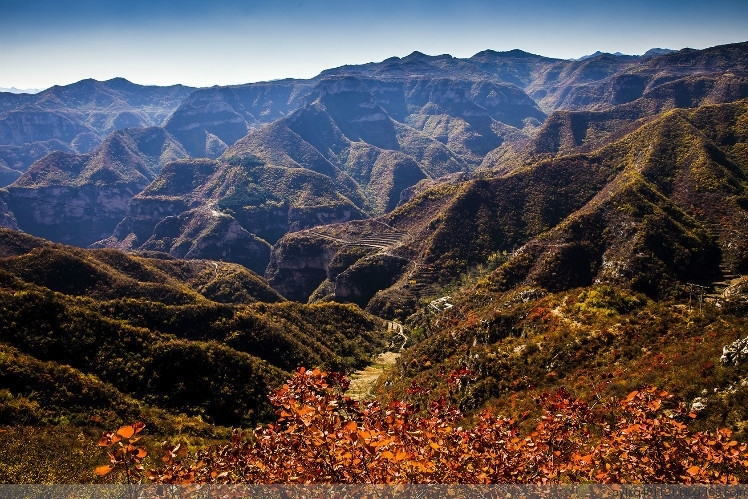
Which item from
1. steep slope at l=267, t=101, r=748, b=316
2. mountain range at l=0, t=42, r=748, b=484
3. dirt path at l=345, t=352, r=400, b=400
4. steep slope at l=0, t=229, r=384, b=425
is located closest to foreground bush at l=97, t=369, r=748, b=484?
mountain range at l=0, t=42, r=748, b=484

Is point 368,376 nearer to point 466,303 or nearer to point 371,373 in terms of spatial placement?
point 371,373

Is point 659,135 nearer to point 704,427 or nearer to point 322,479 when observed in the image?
point 704,427

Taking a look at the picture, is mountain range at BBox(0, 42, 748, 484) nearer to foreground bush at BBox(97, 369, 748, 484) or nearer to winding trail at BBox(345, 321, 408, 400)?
foreground bush at BBox(97, 369, 748, 484)

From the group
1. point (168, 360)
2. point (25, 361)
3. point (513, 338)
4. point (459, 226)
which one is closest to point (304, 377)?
point (25, 361)

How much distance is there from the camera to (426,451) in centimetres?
882

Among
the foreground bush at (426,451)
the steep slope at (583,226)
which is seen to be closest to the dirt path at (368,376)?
the steep slope at (583,226)

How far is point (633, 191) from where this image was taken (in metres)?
80.9

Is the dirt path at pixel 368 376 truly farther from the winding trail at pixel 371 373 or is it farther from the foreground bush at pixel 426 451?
the foreground bush at pixel 426 451

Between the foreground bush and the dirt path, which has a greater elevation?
the foreground bush

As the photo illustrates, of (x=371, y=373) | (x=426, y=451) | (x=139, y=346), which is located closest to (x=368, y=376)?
(x=371, y=373)

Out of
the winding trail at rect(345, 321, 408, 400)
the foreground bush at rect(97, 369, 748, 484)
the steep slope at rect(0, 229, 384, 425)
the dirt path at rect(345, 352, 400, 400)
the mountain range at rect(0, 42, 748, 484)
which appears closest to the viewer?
the foreground bush at rect(97, 369, 748, 484)

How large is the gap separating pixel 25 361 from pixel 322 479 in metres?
34.2

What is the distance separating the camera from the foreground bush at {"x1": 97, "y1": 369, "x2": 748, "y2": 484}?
793 centimetres

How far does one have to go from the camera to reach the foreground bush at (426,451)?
26.0 ft
